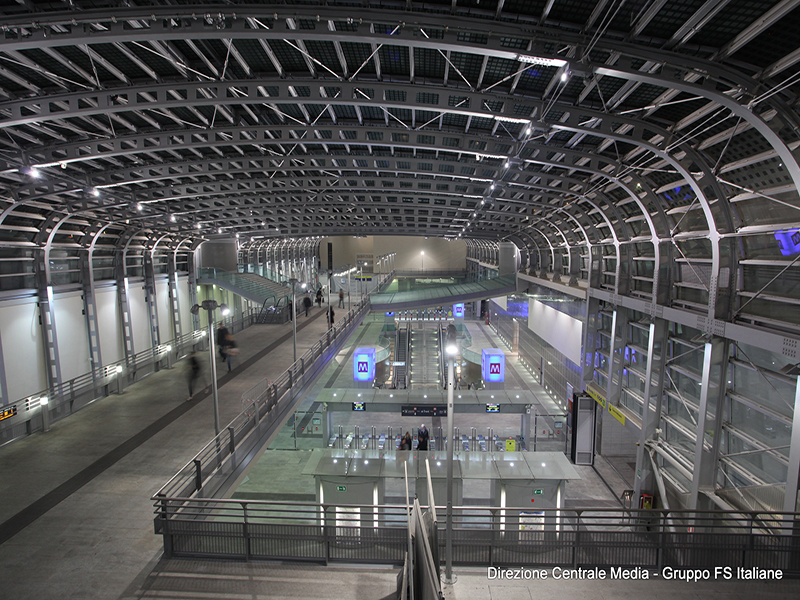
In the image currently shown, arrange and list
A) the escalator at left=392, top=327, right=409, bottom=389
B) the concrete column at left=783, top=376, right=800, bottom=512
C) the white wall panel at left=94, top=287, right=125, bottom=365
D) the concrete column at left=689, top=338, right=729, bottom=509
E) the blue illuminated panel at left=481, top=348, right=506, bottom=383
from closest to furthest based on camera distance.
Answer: the concrete column at left=783, top=376, right=800, bottom=512 < the concrete column at left=689, top=338, right=729, bottom=509 < the white wall panel at left=94, top=287, right=125, bottom=365 < the blue illuminated panel at left=481, top=348, right=506, bottom=383 < the escalator at left=392, top=327, right=409, bottom=389

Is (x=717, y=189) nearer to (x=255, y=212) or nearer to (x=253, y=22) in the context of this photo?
(x=253, y=22)

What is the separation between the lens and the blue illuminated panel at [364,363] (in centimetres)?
2484

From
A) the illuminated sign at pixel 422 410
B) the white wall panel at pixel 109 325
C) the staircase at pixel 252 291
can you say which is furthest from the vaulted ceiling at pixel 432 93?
the staircase at pixel 252 291

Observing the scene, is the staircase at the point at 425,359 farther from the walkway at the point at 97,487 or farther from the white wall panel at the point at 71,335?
the white wall panel at the point at 71,335

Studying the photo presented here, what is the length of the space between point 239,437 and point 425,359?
84.5ft

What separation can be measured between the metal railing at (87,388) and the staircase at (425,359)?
50.6ft

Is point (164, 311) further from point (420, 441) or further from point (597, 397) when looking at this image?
point (597, 397)

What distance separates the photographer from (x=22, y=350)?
15.6 metres

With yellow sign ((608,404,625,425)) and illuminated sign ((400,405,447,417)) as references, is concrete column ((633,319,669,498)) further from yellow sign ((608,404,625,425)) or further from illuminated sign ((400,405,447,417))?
illuminated sign ((400,405,447,417))

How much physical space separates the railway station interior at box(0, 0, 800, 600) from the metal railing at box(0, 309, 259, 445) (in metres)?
0.13

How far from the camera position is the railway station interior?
672 cm

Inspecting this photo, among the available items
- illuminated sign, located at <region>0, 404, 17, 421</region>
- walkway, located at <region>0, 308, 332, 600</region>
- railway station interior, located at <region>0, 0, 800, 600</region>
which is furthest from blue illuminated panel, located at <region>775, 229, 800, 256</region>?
illuminated sign, located at <region>0, 404, 17, 421</region>

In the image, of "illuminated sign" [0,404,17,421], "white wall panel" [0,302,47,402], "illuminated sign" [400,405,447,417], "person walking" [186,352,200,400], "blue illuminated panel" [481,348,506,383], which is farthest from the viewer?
"blue illuminated panel" [481,348,506,383]

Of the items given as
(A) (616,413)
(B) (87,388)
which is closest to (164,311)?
(B) (87,388)
